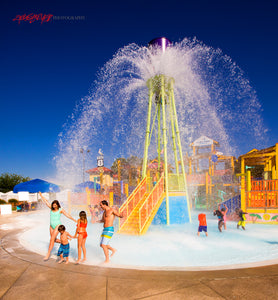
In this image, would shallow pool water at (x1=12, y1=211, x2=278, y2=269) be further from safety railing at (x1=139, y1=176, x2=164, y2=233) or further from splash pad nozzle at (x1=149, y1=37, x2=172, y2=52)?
splash pad nozzle at (x1=149, y1=37, x2=172, y2=52)

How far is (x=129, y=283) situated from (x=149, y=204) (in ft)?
21.9

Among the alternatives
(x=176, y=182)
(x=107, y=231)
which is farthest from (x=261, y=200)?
(x=107, y=231)

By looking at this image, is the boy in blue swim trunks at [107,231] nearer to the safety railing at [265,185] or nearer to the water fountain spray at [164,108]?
the water fountain spray at [164,108]

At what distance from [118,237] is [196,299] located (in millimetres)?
6266

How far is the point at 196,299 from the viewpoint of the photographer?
3805 millimetres

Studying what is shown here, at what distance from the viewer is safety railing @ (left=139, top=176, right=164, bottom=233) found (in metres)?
10.4

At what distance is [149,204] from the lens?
11.2m

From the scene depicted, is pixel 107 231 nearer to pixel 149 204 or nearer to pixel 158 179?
pixel 149 204

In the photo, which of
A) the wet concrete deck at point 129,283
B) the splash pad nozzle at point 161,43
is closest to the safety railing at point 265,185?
the wet concrete deck at point 129,283

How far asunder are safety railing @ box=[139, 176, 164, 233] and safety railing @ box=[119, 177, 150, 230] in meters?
0.79

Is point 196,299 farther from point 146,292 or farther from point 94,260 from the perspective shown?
point 94,260

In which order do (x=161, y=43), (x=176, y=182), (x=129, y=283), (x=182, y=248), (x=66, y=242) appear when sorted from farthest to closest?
(x=176, y=182)
(x=161, y=43)
(x=182, y=248)
(x=66, y=242)
(x=129, y=283)

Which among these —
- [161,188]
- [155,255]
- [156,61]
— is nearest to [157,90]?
[156,61]

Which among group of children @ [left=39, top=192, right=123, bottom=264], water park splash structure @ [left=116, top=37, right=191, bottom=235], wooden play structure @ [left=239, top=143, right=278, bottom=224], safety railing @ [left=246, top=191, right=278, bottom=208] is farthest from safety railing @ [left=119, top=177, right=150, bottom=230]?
safety railing @ [left=246, top=191, right=278, bottom=208]
